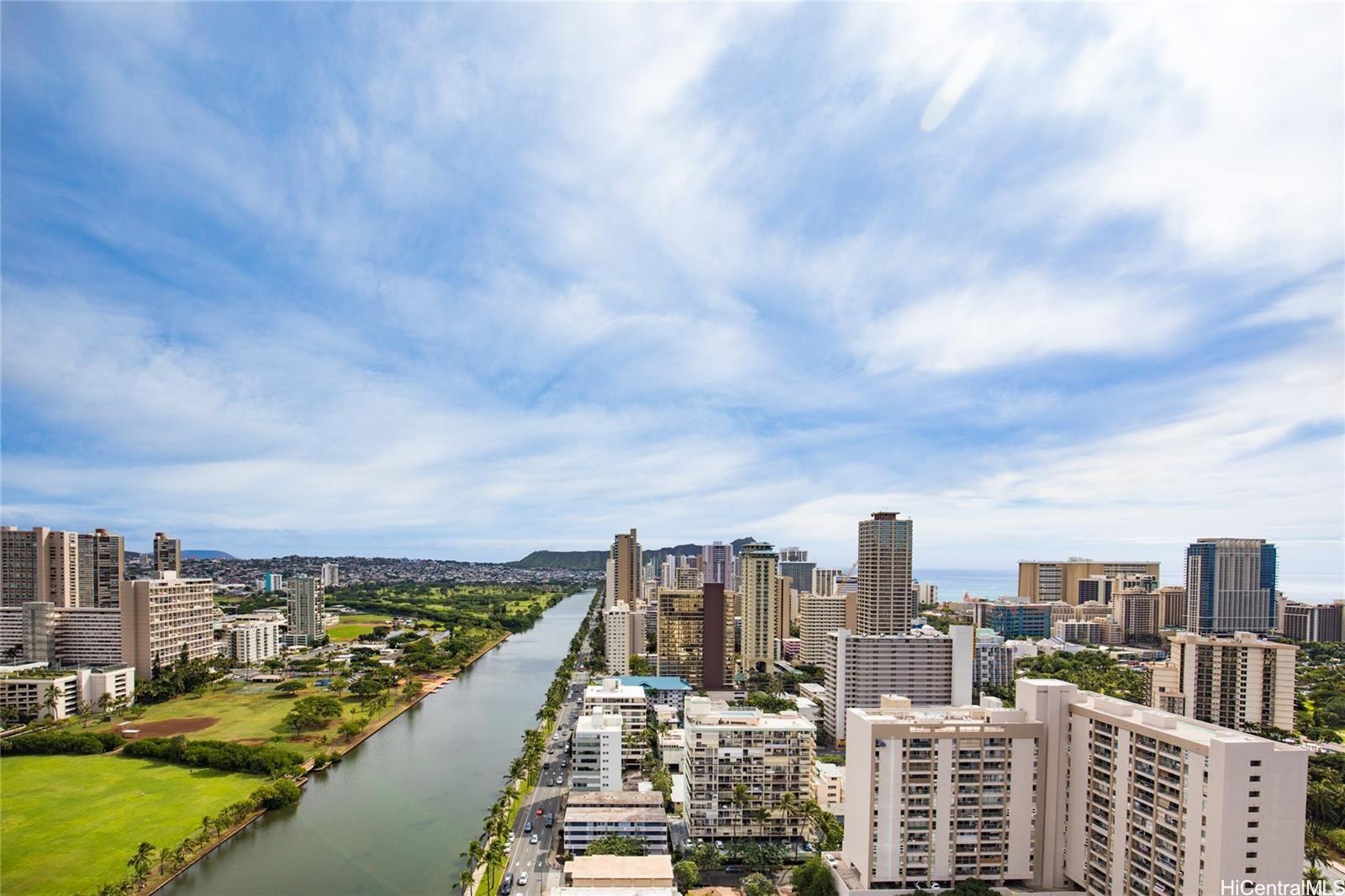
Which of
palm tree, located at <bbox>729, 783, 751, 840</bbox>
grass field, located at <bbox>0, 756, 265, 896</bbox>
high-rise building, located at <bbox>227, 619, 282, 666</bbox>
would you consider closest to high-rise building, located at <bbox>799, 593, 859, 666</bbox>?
palm tree, located at <bbox>729, 783, 751, 840</bbox>

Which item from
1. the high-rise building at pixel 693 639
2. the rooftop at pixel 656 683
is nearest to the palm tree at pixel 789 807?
the rooftop at pixel 656 683

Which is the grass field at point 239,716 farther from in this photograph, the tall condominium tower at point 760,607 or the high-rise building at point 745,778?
the tall condominium tower at point 760,607

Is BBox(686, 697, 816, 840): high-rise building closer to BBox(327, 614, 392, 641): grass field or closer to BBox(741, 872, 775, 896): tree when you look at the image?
BBox(741, 872, 775, 896): tree

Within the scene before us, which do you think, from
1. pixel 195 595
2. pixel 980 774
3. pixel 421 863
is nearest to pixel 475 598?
pixel 195 595

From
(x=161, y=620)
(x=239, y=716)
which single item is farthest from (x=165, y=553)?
(x=239, y=716)

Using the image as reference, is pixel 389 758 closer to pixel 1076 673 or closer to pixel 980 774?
pixel 980 774
